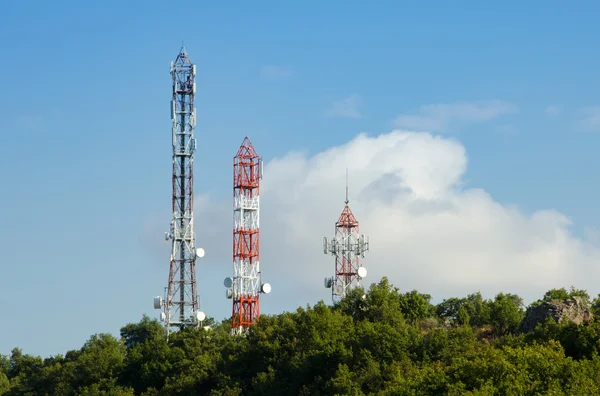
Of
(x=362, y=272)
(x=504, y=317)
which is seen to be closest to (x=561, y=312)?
(x=504, y=317)

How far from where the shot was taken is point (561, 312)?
54.5m

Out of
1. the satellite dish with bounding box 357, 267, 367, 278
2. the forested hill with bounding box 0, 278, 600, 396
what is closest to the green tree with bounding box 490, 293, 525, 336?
the forested hill with bounding box 0, 278, 600, 396

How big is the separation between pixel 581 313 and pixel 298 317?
19.0 meters

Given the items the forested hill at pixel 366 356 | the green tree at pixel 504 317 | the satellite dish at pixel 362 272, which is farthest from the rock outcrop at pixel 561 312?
the satellite dish at pixel 362 272

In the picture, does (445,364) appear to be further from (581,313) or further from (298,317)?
(298,317)

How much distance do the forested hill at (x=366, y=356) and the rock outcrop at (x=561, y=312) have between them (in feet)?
4.57

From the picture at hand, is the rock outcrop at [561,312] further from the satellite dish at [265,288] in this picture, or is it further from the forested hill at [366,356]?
the satellite dish at [265,288]

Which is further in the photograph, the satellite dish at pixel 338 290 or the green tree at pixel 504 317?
the satellite dish at pixel 338 290

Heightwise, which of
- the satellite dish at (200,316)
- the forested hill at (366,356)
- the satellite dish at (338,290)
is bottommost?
the forested hill at (366,356)

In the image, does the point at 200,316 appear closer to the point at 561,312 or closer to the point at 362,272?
the point at 362,272

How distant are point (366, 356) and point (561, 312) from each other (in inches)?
407

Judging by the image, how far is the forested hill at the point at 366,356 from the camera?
4428cm

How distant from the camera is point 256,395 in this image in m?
60.2

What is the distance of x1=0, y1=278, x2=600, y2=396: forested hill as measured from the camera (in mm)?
44281
